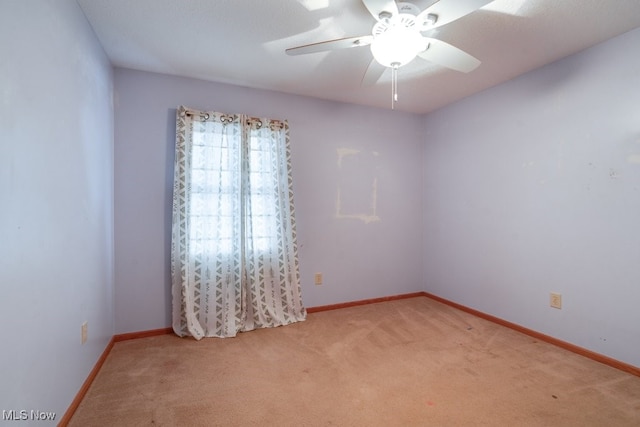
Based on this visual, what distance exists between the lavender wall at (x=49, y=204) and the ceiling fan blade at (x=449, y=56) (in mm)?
1824

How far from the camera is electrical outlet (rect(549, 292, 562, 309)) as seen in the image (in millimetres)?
2275

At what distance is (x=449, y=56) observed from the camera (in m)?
1.68

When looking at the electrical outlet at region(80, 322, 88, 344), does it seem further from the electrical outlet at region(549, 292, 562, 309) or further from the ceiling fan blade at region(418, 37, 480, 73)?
the electrical outlet at region(549, 292, 562, 309)

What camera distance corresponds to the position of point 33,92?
1204mm

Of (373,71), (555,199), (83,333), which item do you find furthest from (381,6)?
(83,333)

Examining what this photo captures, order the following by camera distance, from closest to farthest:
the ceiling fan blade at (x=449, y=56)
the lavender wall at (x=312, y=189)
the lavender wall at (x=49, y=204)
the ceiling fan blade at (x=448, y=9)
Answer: the lavender wall at (x=49, y=204) < the ceiling fan blade at (x=448, y=9) < the ceiling fan blade at (x=449, y=56) < the lavender wall at (x=312, y=189)

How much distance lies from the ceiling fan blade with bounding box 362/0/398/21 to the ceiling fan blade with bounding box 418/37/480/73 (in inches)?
11.4

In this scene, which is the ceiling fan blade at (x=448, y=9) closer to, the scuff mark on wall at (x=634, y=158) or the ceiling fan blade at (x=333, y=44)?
the ceiling fan blade at (x=333, y=44)

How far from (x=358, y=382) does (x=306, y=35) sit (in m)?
2.26

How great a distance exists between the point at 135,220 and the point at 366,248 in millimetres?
2289

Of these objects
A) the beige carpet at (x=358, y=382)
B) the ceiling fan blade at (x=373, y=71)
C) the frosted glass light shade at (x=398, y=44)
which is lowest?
the beige carpet at (x=358, y=382)

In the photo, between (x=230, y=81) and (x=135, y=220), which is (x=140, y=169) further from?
(x=230, y=81)

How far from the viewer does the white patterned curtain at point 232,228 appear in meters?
2.45

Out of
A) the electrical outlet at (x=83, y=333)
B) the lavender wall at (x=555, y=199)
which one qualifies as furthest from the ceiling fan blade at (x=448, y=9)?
the electrical outlet at (x=83, y=333)
